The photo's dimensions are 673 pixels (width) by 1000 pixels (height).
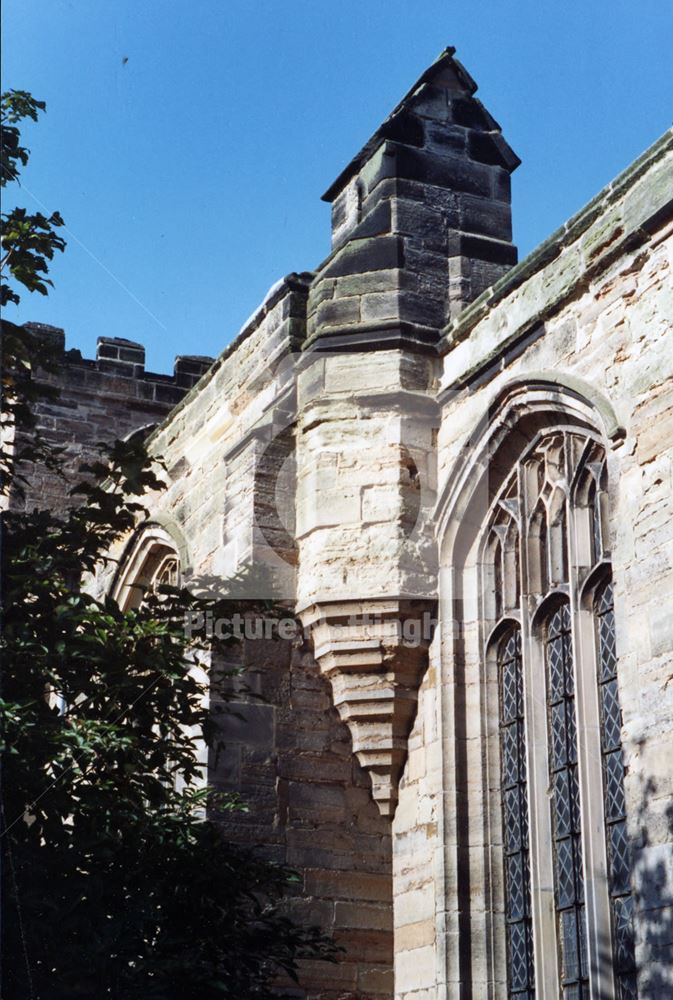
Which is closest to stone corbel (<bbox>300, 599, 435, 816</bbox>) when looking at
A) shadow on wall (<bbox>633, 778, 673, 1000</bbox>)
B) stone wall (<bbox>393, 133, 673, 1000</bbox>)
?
stone wall (<bbox>393, 133, 673, 1000</bbox>)

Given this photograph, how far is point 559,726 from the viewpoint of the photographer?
833 centimetres

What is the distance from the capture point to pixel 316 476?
9.55m

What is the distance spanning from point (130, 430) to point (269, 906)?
7.35 m

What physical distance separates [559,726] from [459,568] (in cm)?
130

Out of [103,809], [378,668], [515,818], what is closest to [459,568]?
[378,668]

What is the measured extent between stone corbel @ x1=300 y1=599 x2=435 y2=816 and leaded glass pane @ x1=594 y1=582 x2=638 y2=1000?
137 centimetres

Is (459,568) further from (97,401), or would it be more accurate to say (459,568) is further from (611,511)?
(97,401)

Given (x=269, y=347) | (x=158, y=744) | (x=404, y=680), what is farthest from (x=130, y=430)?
(x=158, y=744)

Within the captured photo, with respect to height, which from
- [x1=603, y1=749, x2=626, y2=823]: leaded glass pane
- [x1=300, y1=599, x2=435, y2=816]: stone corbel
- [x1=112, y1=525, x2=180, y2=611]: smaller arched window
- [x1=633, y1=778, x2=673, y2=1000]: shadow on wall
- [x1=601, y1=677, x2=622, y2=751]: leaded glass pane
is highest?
[x1=112, y1=525, x2=180, y2=611]: smaller arched window

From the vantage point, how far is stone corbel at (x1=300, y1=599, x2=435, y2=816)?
362 inches

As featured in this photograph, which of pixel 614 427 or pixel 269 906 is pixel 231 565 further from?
pixel 614 427

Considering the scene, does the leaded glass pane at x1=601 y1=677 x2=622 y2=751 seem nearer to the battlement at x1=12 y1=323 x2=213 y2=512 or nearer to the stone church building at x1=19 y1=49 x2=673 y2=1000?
the stone church building at x1=19 y1=49 x2=673 y2=1000

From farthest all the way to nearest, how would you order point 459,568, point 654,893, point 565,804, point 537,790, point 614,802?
point 459,568 < point 537,790 < point 565,804 < point 614,802 < point 654,893

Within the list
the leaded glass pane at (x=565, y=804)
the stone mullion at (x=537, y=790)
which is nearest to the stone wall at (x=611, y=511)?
the stone mullion at (x=537, y=790)
